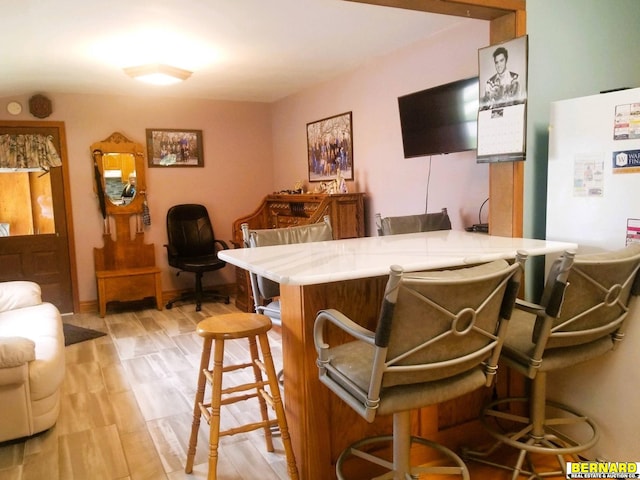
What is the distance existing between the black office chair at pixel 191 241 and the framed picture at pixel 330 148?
142cm

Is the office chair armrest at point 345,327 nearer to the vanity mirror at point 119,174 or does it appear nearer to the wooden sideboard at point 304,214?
the wooden sideboard at point 304,214

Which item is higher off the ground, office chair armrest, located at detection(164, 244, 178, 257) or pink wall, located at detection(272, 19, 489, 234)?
pink wall, located at detection(272, 19, 489, 234)

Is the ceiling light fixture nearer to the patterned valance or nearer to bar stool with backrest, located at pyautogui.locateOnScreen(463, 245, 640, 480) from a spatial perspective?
the patterned valance

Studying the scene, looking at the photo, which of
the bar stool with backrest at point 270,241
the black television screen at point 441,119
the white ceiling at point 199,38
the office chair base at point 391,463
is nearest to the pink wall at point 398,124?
the white ceiling at point 199,38

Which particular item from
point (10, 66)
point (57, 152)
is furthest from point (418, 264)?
point (57, 152)

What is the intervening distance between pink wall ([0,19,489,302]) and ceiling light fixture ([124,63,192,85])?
1.55m

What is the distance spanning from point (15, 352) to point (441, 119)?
2.83 m

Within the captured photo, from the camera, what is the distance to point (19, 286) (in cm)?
385

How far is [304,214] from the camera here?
4.78 metres

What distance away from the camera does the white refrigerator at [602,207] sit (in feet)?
6.57

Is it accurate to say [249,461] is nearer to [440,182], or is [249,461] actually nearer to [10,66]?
[440,182]

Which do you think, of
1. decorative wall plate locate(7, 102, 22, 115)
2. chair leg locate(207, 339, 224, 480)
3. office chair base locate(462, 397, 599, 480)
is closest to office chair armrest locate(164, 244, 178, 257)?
decorative wall plate locate(7, 102, 22, 115)

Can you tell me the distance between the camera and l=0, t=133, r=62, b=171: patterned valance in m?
4.91

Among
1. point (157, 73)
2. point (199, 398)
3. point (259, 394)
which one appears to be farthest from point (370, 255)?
point (157, 73)
